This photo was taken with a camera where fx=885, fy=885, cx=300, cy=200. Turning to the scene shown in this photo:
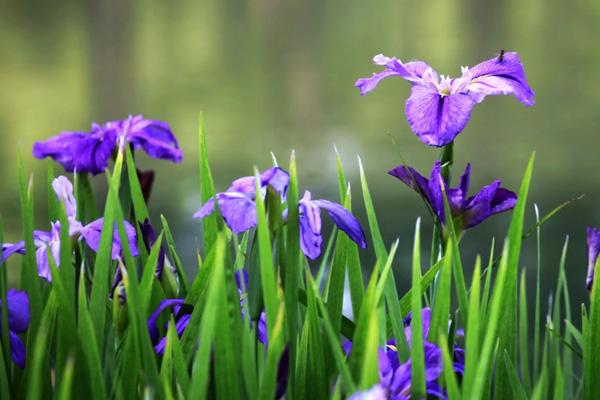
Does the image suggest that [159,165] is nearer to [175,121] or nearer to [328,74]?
[175,121]

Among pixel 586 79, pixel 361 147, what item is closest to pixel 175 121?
pixel 361 147

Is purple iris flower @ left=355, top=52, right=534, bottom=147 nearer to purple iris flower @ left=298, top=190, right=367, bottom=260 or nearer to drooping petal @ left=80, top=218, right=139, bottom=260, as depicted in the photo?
purple iris flower @ left=298, top=190, right=367, bottom=260

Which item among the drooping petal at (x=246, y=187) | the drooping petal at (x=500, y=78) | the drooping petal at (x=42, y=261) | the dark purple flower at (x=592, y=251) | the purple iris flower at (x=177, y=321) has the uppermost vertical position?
the drooping petal at (x=500, y=78)

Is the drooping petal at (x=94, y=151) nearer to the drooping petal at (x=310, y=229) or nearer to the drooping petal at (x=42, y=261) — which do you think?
the drooping petal at (x=42, y=261)

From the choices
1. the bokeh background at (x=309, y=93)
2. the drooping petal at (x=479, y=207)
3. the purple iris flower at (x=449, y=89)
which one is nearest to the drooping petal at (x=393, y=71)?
the purple iris flower at (x=449, y=89)

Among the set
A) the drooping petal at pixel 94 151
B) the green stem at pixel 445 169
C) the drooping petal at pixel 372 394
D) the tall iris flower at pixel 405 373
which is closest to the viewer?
the drooping petal at pixel 372 394

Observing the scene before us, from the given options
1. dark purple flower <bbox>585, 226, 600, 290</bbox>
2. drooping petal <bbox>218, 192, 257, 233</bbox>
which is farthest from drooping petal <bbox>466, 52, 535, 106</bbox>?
drooping petal <bbox>218, 192, 257, 233</bbox>
